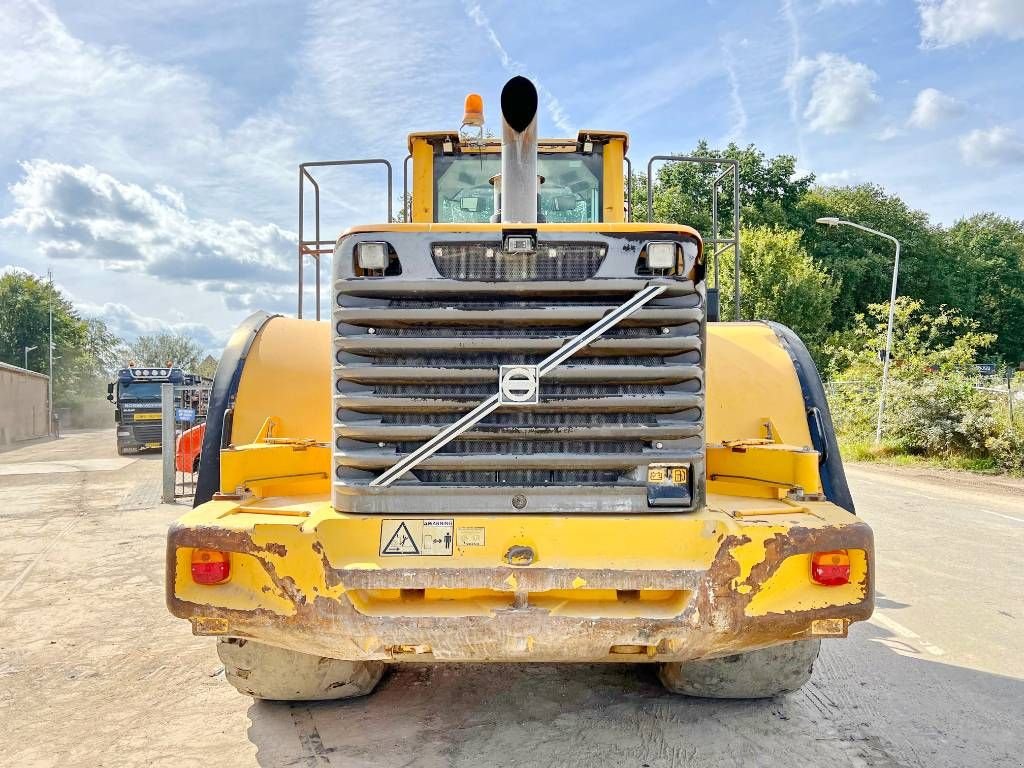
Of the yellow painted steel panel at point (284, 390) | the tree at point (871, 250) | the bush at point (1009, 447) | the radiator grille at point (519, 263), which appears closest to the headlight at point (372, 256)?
the radiator grille at point (519, 263)

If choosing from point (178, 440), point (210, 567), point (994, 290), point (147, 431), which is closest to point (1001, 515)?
point (210, 567)

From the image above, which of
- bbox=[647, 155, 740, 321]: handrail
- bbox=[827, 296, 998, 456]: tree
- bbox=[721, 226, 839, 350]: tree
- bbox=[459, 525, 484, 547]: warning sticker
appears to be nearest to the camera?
bbox=[459, 525, 484, 547]: warning sticker

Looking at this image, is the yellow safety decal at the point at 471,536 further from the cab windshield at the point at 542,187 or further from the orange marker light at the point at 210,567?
the cab windshield at the point at 542,187

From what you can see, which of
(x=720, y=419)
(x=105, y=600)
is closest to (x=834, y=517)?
(x=720, y=419)

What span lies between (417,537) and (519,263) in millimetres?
1171

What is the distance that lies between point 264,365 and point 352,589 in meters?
1.58

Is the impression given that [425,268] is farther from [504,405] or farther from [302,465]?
[302,465]

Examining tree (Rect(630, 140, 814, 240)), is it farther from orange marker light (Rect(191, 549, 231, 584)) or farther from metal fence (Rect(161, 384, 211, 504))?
orange marker light (Rect(191, 549, 231, 584))

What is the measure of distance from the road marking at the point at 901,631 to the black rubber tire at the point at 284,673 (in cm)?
317

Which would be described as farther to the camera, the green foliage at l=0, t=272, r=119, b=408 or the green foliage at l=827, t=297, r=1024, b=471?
the green foliage at l=0, t=272, r=119, b=408

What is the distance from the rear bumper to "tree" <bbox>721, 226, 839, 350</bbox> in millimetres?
33001

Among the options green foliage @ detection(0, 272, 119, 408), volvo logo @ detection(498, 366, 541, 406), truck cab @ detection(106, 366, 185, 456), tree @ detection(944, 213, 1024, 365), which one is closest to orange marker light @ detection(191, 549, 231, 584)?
volvo logo @ detection(498, 366, 541, 406)

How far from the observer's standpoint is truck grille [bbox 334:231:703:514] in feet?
10.4

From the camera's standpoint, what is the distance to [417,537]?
3.11 metres
